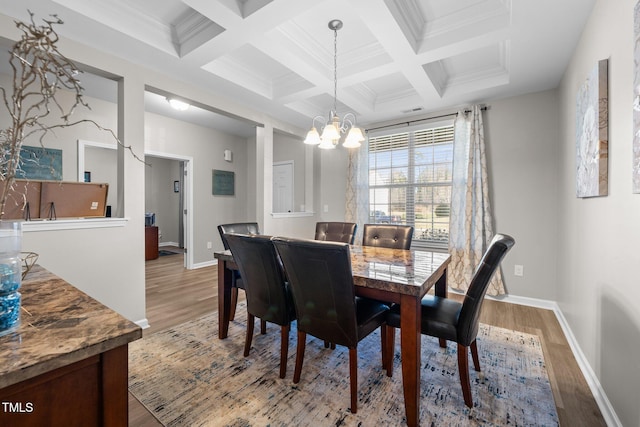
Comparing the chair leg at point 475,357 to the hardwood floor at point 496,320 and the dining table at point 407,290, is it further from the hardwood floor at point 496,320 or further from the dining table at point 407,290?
the dining table at point 407,290

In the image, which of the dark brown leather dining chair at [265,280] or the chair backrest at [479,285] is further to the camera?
the dark brown leather dining chair at [265,280]

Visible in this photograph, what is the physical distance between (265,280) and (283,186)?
4.00 m

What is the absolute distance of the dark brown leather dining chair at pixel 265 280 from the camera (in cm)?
175

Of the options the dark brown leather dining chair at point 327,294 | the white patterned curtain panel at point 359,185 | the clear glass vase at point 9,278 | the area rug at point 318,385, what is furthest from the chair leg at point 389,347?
the white patterned curtain panel at point 359,185

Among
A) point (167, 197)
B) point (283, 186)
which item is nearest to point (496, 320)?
point (283, 186)

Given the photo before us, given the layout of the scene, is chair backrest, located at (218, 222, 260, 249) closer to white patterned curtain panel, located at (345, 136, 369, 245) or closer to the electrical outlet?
white patterned curtain panel, located at (345, 136, 369, 245)

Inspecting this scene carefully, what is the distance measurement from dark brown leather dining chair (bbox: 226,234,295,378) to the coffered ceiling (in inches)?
60.9

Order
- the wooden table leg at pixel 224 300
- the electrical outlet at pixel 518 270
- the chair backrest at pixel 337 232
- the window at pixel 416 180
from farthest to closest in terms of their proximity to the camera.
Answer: the window at pixel 416 180
the electrical outlet at pixel 518 270
the chair backrest at pixel 337 232
the wooden table leg at pixel 224 300

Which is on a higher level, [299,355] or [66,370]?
Answer: [66,370]

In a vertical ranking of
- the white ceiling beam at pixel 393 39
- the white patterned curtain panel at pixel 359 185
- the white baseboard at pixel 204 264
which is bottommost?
the white baseboard at pixel 204 264

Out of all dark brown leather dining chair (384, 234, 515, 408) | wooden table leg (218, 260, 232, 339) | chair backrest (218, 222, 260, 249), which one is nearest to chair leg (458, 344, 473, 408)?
dark brown leather dining chair (384, 234, 515, 408)

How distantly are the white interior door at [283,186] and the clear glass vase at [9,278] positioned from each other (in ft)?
15.6

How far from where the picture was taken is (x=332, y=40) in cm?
256

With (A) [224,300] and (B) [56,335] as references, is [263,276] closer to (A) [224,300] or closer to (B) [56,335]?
(A) [224,300]
